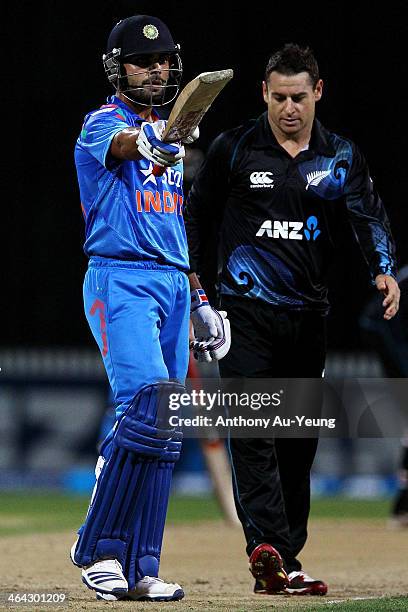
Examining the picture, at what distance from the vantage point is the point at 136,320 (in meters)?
4.75

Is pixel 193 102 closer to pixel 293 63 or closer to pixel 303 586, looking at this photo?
pixel 293 63

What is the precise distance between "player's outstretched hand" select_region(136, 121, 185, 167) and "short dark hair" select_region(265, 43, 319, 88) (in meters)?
1.35

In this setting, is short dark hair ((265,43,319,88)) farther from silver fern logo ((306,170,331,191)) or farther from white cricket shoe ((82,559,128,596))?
white cricket shoe ((82,559,128,596))

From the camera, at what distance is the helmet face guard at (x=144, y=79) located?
4.90 metres

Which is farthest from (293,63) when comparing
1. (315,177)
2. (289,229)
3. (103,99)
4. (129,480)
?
(103,99)

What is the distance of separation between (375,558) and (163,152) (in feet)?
12.2

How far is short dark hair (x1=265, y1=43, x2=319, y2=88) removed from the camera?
564 centimetres

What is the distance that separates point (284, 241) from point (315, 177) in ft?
1.00

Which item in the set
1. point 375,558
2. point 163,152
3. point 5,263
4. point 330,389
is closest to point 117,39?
point 163,152

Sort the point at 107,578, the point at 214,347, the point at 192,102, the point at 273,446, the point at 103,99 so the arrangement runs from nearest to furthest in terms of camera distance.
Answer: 1. the point at 192,102
2. the point at 107,578
3. the point at 214,347
4. the point at 273,446
5. the point at 103,99

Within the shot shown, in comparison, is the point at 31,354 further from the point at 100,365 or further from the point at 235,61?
the point at 235,61

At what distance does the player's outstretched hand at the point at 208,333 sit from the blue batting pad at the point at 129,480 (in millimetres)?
484

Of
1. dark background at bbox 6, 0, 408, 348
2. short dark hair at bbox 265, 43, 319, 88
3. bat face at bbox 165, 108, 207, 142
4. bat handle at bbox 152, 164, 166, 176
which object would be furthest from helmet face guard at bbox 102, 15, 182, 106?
dark background at bbox 6, 0, 408, 348

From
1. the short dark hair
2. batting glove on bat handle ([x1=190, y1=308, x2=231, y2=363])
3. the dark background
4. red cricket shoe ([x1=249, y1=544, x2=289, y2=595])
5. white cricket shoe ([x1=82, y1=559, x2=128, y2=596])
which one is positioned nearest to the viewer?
white cricket shoe ([x1=82, y1=559, x2=128, y2=596])
